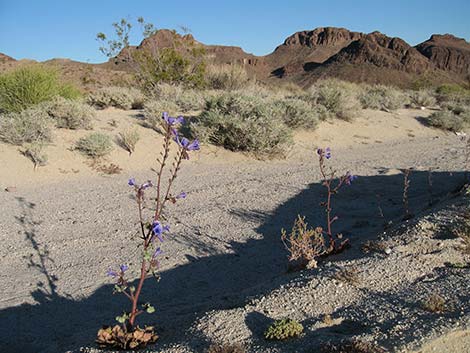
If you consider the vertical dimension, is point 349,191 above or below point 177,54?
below

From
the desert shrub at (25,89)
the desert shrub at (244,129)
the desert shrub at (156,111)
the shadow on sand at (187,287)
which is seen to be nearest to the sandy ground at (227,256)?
the shadow on sand at (187,287)

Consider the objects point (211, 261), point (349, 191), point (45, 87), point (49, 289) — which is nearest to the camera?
point (49, 289)

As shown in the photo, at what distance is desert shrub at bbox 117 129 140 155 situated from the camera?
10.9 metres

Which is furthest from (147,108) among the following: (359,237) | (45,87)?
(359,237)

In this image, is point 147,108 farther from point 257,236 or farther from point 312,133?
point 257,236

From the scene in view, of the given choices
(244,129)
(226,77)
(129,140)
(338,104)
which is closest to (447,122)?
(338,104)

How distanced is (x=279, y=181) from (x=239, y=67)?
42.1 ft

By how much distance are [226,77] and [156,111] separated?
28.6 feet

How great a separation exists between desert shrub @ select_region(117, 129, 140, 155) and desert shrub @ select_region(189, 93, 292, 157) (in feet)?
5.60

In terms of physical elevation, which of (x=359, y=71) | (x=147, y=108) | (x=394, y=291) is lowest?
(x=394, y=291)

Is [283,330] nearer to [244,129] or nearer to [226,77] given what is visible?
[244,129]

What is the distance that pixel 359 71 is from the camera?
63094 mm

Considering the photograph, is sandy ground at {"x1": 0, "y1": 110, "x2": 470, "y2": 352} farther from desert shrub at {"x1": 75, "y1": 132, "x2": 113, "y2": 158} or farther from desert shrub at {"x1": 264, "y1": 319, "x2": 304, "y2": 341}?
desert shrub at {"x1": 75, "y1": 132, "x2": 113, "y2": 158}

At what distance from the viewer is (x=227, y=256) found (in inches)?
228
